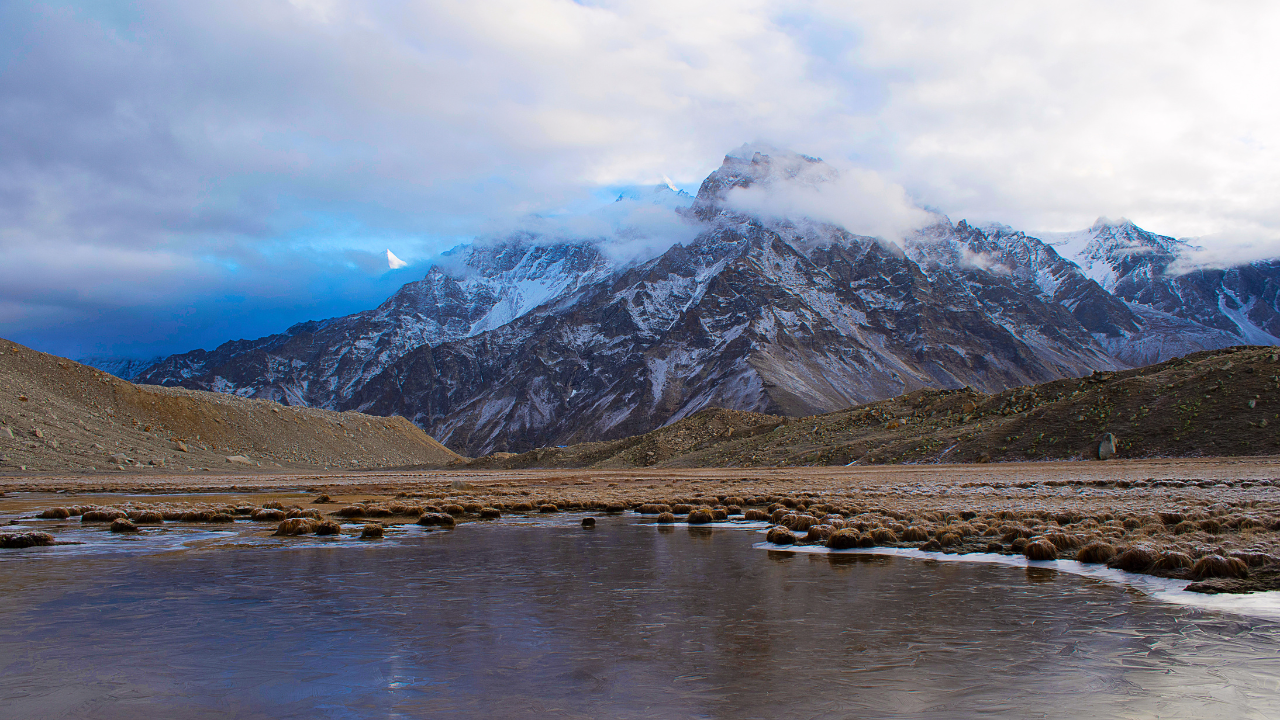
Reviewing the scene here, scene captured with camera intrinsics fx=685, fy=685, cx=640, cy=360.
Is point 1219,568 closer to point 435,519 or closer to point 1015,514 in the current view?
point 1015,514

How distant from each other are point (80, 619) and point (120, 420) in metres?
116

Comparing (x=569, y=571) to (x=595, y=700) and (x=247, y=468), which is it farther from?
(x=247, y=468)

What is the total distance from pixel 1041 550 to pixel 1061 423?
63.5 metres

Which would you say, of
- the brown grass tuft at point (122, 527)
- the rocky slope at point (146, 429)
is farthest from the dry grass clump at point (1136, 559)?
the rocky slope at point (146, 429)

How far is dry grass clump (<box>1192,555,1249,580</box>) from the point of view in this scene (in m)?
13.0

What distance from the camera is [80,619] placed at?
39.4ft

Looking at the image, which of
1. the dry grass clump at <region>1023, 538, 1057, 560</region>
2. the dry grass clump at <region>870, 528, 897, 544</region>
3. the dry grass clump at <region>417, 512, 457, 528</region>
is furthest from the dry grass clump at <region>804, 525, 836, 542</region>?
the dry grass clump at <region>417, 512, 457, 528</region>

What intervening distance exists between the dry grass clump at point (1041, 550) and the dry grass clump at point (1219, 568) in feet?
11.5

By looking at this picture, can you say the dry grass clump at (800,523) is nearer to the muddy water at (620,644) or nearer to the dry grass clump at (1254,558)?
the muddy water at (620,644)

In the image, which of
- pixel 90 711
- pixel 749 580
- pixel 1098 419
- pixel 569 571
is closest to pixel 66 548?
pixel 569 571

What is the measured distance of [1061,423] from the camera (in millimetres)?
70688

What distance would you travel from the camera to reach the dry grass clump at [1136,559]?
1478cm

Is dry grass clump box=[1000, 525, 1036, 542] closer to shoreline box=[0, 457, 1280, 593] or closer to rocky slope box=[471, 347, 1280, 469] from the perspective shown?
shoreline box=[0, 457, 1280, 593]

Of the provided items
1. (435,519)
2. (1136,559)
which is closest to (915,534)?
(1136,559)
